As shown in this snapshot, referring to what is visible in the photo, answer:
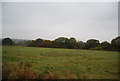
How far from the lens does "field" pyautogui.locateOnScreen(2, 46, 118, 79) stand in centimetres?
207

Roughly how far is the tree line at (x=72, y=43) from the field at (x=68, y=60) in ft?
0.31

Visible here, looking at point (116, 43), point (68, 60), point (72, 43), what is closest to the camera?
point (116, 43)

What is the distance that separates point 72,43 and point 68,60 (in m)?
0.42

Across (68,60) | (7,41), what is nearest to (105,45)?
(68,60)

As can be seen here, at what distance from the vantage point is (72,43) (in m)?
2.51

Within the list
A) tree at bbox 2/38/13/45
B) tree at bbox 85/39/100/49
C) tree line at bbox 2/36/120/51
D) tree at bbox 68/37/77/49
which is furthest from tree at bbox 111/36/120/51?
tree at bbox 2/38/13/45

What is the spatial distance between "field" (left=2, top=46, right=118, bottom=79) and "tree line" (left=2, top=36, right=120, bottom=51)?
0.31 feet

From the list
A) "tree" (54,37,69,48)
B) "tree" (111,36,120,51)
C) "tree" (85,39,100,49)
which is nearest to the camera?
"tree" (111,36,120,51)

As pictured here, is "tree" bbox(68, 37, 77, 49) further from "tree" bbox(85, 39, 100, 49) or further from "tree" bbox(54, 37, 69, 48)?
"tree" bbox(85, 39, 100, 49)

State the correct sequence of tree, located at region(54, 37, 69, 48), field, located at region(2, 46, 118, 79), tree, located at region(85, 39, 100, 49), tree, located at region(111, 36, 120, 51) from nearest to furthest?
field, located at region(2, 46, 118, 79)
tree, located at region(111, 36, 120, 51)
tree, located at region(85, 39, 100, 49)
tree, located at region(54, 37, 69, 48)

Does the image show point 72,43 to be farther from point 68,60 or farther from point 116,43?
point 116,43

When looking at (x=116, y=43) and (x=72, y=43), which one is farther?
(x=72, y=43)

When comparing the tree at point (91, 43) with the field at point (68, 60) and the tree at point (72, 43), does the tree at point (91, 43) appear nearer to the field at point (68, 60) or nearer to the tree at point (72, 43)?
the field at point (68, 60)

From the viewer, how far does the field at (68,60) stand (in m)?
2.07
